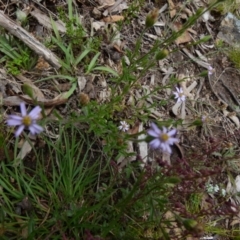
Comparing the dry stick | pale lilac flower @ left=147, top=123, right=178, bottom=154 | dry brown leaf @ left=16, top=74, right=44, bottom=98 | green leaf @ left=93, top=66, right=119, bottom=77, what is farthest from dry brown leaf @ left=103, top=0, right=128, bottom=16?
pale lilac flower @ left=147, top=123, right=178, bottom=154

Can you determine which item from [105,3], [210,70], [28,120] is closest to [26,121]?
[28,120]

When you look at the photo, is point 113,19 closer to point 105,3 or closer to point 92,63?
point 105,3

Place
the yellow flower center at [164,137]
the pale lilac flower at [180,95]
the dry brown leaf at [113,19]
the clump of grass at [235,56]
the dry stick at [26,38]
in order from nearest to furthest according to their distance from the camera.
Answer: the yellow flower center at [164,137]
the dry stick at [26,38]
the pale lilac flower at [180,95]
the dry brown leaf at [113,19]
the clump of grass at [235,56]

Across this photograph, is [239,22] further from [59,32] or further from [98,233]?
[98,233]

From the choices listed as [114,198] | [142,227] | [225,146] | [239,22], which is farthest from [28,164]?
[239,22]

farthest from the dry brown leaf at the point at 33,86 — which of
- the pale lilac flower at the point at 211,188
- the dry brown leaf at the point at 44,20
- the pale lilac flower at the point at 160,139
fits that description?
the pale lilac flower at the point at 211,188

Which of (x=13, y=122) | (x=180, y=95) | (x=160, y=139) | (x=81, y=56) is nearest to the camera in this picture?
(x=13, y=122)

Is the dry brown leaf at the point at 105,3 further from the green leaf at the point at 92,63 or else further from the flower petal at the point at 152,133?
the flower petal at the point at 152,133

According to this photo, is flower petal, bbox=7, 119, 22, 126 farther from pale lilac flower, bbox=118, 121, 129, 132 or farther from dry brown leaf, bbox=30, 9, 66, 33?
dry brown leaf, bbox=30, 9, 66, 33
